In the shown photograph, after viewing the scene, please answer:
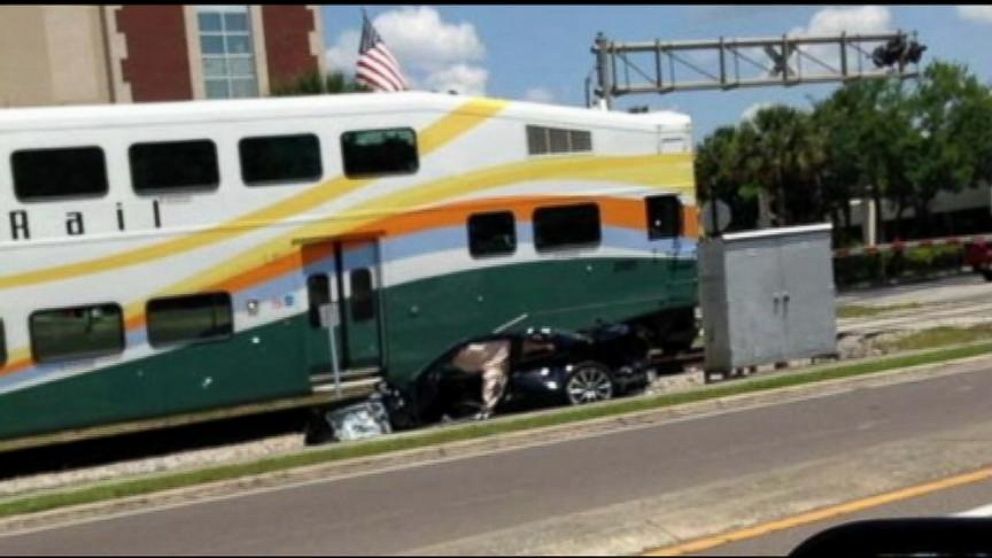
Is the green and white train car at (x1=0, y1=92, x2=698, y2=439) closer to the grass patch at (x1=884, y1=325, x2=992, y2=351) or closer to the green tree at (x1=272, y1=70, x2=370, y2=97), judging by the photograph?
the grass patch at (x1=884, y1=325, x2=992, y2=351)

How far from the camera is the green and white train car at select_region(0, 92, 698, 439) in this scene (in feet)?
46.1

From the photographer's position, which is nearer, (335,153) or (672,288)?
(335,153)

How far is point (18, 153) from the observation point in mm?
13703

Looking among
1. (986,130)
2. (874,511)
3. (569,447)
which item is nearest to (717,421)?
(569,447)

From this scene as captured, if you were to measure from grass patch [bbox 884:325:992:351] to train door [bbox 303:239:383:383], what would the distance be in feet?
28.4

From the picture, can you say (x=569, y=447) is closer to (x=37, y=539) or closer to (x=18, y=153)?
(x=37, y=539)

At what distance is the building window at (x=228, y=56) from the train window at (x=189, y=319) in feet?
67.8

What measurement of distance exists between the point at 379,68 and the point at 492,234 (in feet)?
21.5

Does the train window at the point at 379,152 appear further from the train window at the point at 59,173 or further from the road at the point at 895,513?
the road at the point at 895,513

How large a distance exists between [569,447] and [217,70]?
27.8 m

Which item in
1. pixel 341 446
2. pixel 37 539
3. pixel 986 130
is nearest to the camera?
→ pixel 37 539

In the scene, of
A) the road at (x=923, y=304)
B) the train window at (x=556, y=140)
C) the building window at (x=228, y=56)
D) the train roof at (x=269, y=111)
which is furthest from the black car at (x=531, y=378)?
the building window at (x=228, y=56)

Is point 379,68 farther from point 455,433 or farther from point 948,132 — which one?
point 948,132

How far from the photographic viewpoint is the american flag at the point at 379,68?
72.5 feet
